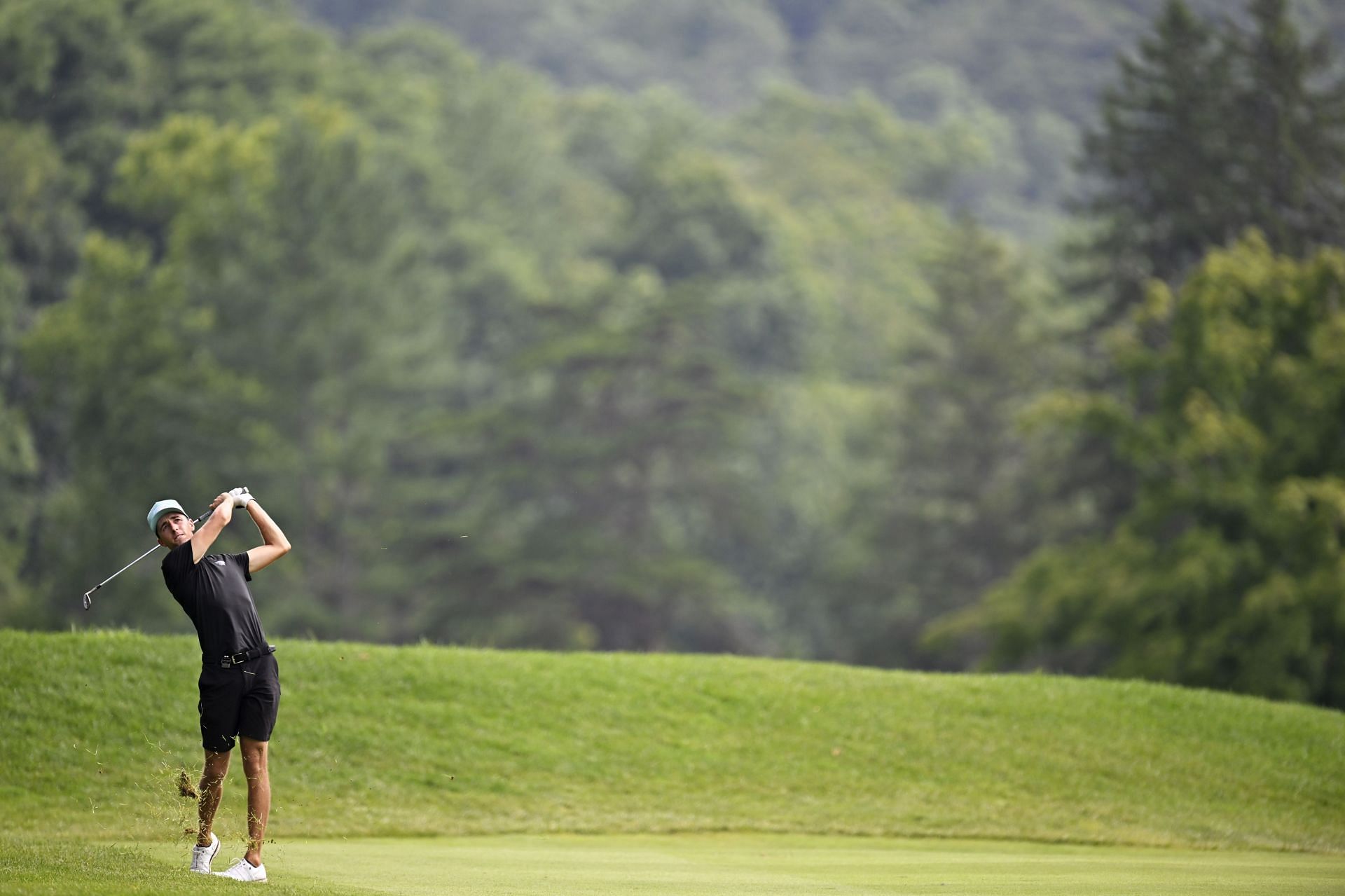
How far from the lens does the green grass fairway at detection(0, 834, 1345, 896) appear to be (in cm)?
1053

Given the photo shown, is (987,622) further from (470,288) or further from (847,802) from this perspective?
(470,288)

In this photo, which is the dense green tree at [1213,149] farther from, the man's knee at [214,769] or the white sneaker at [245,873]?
the white sneaker at [245,873]

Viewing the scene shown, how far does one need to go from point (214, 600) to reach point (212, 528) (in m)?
0.42

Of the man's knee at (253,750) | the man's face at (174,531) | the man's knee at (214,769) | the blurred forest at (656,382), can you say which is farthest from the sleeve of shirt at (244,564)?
the blurred forest at (656,382)

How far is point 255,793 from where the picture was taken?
10516mm

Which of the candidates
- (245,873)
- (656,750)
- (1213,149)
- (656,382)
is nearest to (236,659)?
(245,873)

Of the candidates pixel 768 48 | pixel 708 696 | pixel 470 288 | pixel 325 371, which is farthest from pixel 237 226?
pixel 768 48

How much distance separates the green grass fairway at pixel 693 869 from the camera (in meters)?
10.5

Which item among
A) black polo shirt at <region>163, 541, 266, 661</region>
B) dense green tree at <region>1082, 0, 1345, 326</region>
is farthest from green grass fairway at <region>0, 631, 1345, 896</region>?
dense green tree at <region>1082, 0, 1345, 326</region>

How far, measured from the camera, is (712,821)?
15.3m

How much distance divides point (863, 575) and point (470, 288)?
787 inches

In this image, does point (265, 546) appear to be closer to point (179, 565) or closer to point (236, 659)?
point (179, 565)

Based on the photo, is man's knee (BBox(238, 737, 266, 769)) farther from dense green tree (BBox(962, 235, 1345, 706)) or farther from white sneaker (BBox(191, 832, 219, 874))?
dense green tree (BBox(962, 235, 1345, 706))

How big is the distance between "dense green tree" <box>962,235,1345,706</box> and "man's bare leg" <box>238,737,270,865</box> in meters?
23.0
